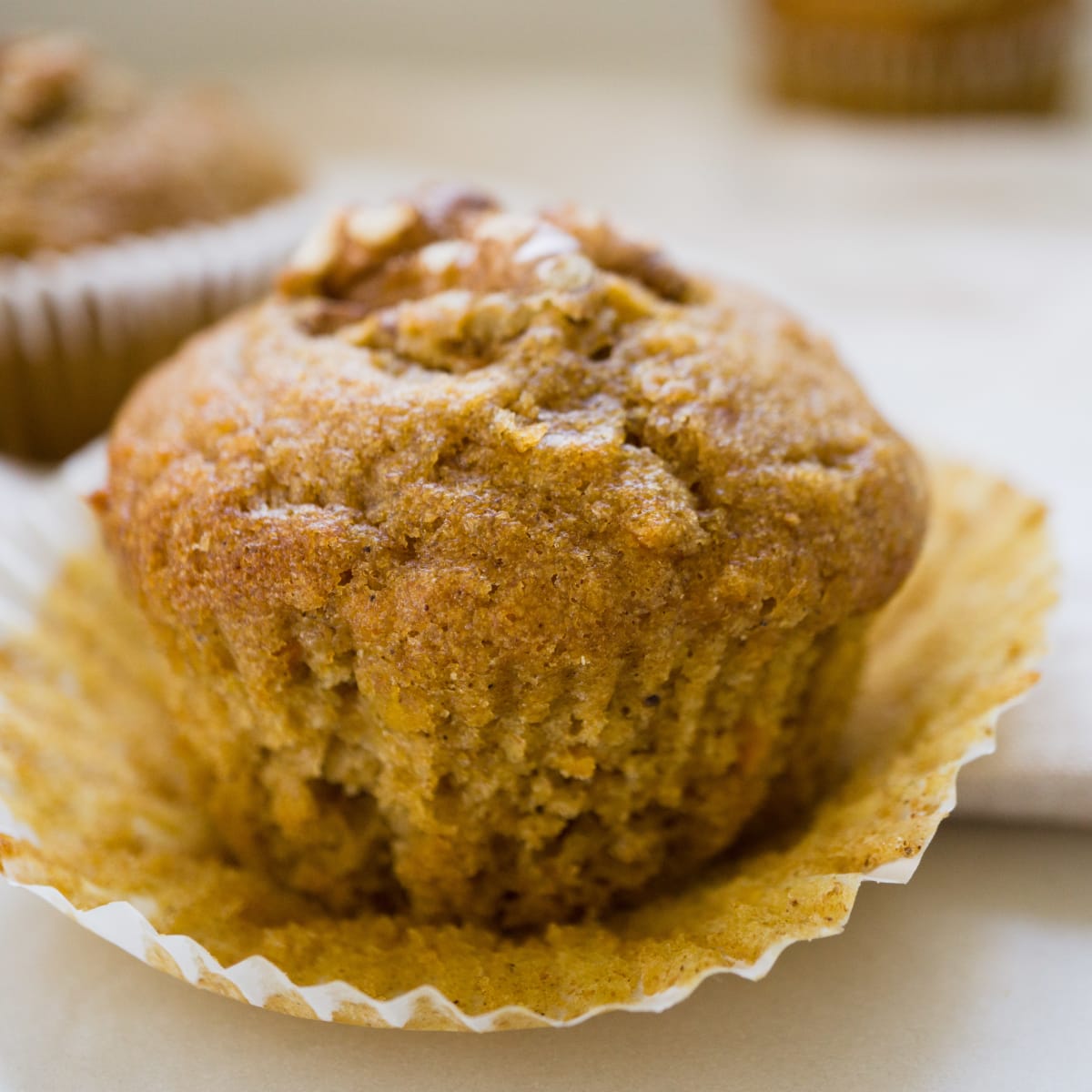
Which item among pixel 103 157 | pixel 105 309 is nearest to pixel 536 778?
pixel 105 309

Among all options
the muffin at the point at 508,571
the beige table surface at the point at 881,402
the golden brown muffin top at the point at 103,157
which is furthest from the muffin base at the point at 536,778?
the golden brown muffin top at the point at 103,157

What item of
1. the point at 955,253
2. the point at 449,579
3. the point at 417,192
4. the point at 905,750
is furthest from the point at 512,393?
the point at 955,253

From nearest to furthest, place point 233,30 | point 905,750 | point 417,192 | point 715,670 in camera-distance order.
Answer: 1. point 715,670
2. point 905,750
3. point 417,192
4. point 233,30

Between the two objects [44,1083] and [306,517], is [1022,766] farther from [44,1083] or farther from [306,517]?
[44,1083]

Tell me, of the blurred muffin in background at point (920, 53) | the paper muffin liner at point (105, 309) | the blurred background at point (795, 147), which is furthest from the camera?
the blurred muffin in background at point (920, 53)

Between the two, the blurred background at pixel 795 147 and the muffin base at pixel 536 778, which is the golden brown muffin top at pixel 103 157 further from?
the muffin base at pixel 536 778
